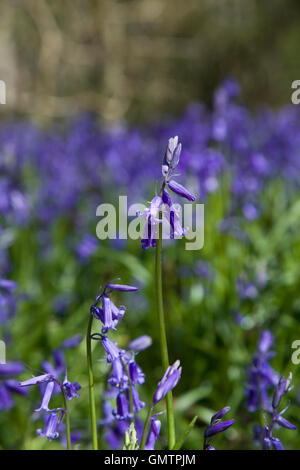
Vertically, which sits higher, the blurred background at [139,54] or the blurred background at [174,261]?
the blurred background at [139,54]

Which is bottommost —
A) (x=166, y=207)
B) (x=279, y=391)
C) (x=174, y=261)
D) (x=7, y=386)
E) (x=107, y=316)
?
(x=7, y=386)

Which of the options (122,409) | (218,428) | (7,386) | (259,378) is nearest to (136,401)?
(122,409)

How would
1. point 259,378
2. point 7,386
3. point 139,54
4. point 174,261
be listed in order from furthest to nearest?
point 139,54, point 174,261, point 7,386, point 259,378

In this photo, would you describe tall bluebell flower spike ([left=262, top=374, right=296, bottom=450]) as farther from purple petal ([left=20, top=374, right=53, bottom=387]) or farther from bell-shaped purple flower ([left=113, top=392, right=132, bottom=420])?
purple petal ([left=20, top=374, right=53, bottom=387])

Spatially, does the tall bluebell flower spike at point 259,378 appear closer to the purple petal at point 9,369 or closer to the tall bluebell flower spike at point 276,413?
the tall bluebell flower spike at point 276,413

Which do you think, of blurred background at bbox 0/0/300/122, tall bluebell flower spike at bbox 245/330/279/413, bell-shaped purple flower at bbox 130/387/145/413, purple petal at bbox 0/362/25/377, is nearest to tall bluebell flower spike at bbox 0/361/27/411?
purple petal at bbox 0/362/25/377

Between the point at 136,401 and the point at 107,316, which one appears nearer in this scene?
the point at 107,316

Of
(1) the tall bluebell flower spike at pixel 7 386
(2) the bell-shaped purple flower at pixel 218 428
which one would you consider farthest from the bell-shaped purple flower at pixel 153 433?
(1) the tall bluebell flower spike at pixel 7 386

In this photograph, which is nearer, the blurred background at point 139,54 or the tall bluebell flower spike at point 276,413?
the tall bluebell flower spike at point 276,413

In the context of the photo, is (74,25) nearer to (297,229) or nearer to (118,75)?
(118,75)

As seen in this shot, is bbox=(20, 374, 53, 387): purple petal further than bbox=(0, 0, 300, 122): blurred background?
No

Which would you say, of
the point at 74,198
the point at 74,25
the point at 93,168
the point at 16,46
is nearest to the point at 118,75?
the point at 74,25

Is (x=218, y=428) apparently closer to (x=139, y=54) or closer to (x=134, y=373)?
(x=134, y=373)

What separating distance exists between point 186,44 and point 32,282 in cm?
1032
